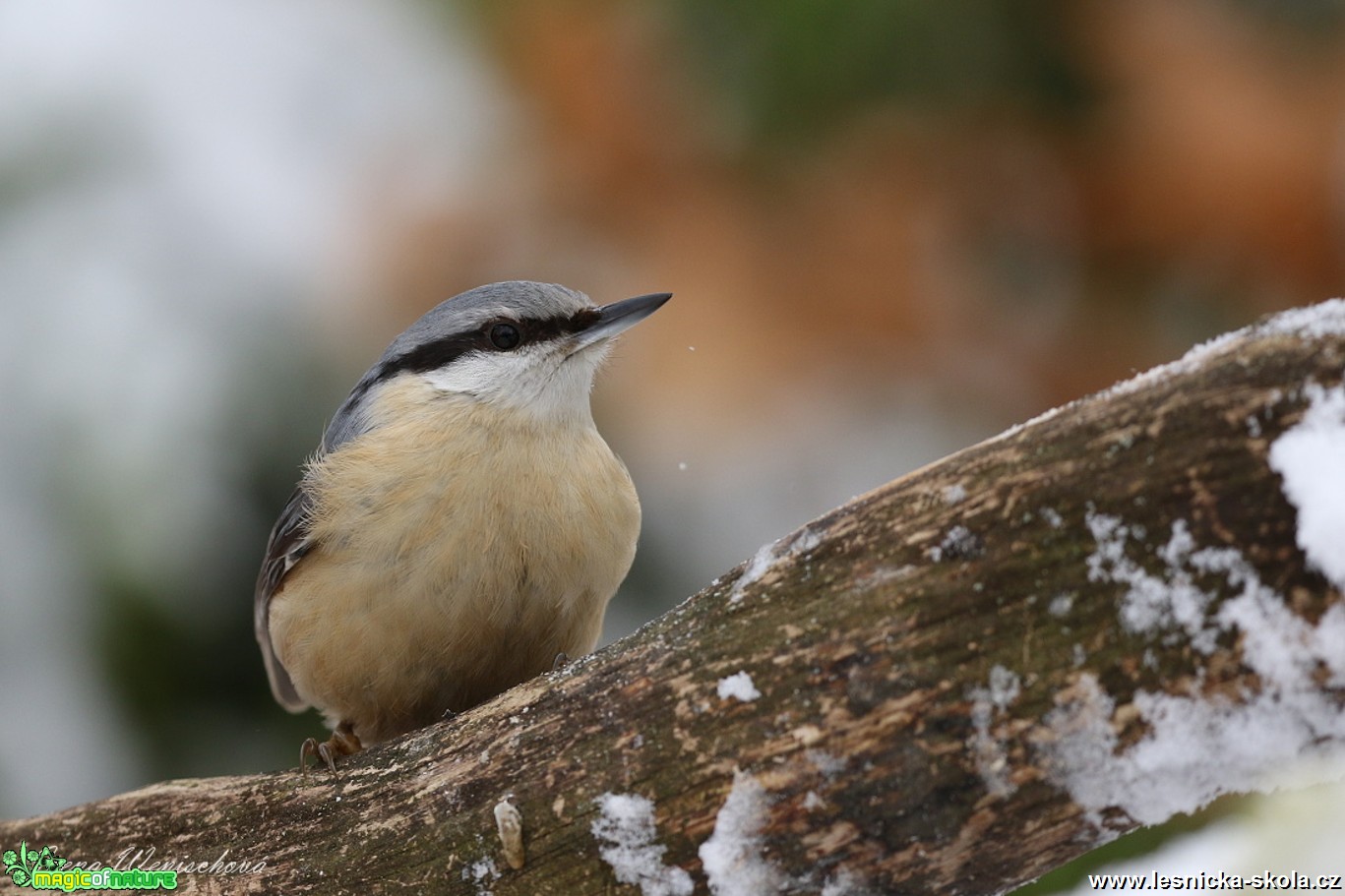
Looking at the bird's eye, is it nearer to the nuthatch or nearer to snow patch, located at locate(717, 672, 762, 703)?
the nuthatch

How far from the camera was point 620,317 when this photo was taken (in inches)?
98.8

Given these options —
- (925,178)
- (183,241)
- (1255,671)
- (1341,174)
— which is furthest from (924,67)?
(183,241)

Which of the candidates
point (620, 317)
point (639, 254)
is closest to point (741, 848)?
point (620, 317)

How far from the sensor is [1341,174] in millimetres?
2375

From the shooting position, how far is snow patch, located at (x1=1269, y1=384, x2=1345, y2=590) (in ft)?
3.82

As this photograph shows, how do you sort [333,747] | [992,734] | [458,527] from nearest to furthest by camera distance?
1. [992,734]
2. [458,527]
3. [333,747]

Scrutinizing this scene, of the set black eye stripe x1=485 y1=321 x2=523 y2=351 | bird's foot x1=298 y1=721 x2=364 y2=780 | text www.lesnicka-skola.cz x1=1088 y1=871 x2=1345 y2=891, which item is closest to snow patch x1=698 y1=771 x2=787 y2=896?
text www.lesnicka-skola.cz x1=1088 y1=871 x2=1345 y2=891

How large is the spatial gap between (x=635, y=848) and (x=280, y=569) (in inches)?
49.6

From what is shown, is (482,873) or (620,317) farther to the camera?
(620,317)

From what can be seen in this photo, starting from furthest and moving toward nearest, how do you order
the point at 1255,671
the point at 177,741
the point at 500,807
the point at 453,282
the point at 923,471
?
the point at 453,282
the point at 177,741
the point at 500,807
the point at 923,471
the point at 1255,671

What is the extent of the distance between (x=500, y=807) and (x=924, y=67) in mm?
1596

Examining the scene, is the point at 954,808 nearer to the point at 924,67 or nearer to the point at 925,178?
the point at 924,67

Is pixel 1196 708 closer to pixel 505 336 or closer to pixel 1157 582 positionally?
pixel 1157 582

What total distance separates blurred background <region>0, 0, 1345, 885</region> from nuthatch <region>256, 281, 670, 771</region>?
34cm
